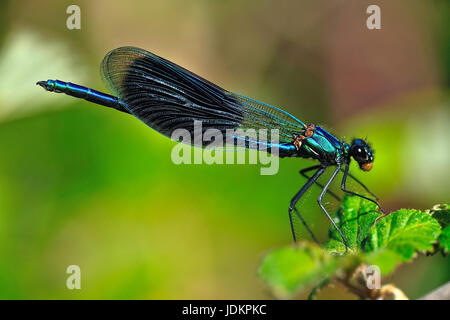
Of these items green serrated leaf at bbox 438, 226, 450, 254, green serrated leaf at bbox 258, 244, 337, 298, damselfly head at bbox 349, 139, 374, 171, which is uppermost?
damselfly head at bbox 349, 139, 374, 171

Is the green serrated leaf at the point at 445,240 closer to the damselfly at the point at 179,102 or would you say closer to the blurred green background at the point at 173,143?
the blurred green background at the point at 173,143

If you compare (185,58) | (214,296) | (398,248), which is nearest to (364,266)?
(398,248)

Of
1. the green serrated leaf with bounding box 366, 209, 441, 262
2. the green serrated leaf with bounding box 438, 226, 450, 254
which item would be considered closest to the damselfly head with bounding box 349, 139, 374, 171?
the green serrated leaf with bounding box 366, 209, 441, 262

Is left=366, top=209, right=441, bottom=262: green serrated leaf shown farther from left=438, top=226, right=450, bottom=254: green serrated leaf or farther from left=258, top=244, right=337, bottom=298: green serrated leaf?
left=258, top=244, right=337, bottom=298: green serrated leaf

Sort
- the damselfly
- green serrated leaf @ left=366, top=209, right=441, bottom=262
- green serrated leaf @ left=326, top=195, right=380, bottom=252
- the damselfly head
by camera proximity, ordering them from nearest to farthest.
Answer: green serrated leaf @ left=366, top=209, right=441, bottom=262, green serrated leaf @ left=326, top=195, right=380, bottom=252, the damselfly head, the damselfly

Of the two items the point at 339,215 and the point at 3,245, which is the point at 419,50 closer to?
the point at 339,215

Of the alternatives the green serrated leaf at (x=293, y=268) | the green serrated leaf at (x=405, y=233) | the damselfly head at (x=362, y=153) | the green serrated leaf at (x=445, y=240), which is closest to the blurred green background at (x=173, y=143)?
the damselfly head at (x=362, y=153)

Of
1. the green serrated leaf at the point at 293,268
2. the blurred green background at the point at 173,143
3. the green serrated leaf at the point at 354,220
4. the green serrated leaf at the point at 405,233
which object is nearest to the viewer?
the green serrated leaf at the point at 293,268
